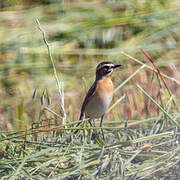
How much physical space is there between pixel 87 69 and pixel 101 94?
1746 mm

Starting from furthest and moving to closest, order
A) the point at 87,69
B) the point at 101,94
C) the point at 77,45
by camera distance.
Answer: the point at 77,45 < the point at 87,69 < the point at 101,94

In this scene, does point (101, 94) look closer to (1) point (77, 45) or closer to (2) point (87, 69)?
(2) point (87, 69)

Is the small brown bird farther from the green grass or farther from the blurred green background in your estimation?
the blurred green background

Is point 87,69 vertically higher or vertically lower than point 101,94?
higher

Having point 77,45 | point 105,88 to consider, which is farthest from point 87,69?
point 105,88

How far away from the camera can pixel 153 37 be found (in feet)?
20.8

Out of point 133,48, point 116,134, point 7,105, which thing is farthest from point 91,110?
point 133,48

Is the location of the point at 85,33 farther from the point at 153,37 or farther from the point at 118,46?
the point at 153,37

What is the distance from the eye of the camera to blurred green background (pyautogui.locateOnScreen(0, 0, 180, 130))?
5.63 meters

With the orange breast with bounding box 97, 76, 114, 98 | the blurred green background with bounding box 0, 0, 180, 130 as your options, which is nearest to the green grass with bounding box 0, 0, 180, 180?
the blurred green background with bounding box 0, 0, 180, 130

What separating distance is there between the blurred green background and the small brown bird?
35.2 inches

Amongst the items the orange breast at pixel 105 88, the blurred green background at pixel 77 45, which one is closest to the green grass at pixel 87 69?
the blurred green background at pixel 77 45

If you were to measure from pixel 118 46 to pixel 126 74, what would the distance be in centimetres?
58

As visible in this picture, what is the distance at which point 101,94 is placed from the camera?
4242 mm
